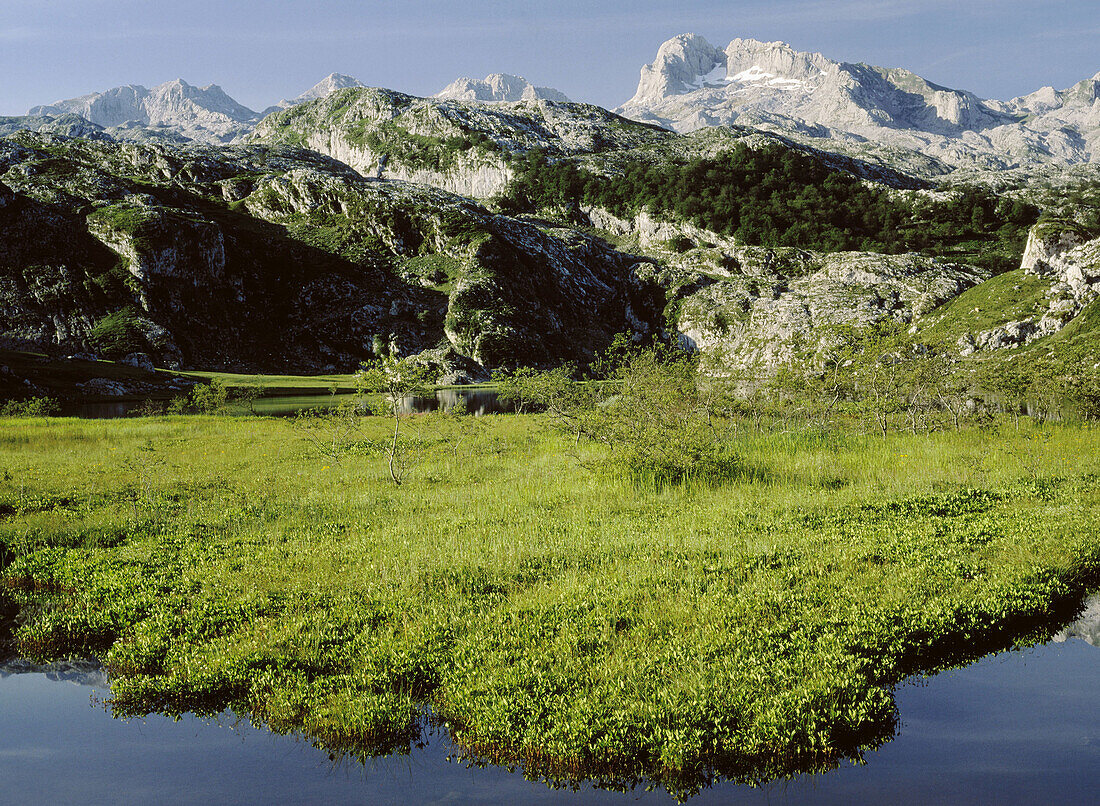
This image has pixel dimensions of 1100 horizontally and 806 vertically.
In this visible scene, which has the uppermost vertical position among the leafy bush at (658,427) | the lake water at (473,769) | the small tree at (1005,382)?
the small tree at (1005,382)

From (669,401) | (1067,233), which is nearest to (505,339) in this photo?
(669,401)

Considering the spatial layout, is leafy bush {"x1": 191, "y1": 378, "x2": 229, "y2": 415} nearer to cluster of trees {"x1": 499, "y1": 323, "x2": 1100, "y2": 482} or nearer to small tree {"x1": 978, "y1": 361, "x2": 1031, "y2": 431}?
cluster of trees {"x1": 499, "y1": 323, "x2": 1100, "y2": 482}

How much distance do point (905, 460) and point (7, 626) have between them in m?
28.8

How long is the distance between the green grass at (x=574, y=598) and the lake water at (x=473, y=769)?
0.34 m

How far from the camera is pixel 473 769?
26.8 feet

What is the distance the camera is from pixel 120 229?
7451 inches

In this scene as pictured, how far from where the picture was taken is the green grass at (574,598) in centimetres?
862

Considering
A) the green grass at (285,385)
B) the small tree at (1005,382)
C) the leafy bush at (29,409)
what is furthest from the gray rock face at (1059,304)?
the leafy bush at (29,409)

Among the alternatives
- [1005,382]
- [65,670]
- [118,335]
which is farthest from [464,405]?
[118,335]

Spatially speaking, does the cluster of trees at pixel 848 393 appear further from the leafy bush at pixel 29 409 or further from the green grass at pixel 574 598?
the leafy bush at pixel 29 409

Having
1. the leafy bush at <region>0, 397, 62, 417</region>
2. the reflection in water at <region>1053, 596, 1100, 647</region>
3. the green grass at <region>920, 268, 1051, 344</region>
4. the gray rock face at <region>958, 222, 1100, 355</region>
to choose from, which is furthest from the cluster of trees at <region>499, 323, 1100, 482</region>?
the green grass at <region>920, 268, 1051, 344</region>

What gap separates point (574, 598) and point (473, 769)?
14.6ft

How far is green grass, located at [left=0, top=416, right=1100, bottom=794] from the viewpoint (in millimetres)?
8617

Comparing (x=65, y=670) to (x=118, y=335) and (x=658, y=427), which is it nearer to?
(x=658, y=427)
